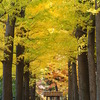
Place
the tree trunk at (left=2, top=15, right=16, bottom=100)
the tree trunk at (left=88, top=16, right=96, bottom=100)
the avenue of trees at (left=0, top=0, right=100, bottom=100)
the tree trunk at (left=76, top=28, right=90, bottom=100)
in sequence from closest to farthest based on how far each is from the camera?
the avenue of trees at (left=0, top=0, right=100, bottom=100) < the tree trunk at (left=88, top=16, right=96, bottom=100) < the tree trunk at (left=2, top=15, right=16, bottom=100) < the tree trunk at (left=76, top=28, right=90, bottom=100)

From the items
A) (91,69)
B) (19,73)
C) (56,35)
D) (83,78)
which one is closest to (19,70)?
(19,73)

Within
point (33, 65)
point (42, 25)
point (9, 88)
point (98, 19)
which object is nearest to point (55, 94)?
point (33, 65)

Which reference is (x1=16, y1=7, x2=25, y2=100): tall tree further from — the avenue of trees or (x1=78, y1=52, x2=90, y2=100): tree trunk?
(x1=78, y1=52, x2=90, y2=100): tree trunk

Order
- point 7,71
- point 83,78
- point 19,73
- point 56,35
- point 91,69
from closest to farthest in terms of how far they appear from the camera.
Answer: point 91,69 < point 7,71 < point 83,78 < point 56,35 < point 19,73

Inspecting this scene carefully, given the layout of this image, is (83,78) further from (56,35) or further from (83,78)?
(56,35)

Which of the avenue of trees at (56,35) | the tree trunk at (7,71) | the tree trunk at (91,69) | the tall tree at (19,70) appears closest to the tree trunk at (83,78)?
the avenue of trees at (56,35)

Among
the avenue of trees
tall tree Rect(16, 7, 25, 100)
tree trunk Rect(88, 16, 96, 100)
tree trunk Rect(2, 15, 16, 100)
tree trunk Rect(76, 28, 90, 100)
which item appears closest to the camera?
the avenue of trees

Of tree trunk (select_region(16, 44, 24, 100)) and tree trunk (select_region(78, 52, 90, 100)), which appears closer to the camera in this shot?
tree trunk (select_region(78, 52, 90, 100))

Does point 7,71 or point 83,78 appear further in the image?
point 83,78

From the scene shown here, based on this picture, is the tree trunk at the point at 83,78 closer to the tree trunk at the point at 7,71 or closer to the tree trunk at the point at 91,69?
the tree trunk at the point at 91,69

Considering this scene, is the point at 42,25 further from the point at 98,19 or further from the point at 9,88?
the point at 98,19

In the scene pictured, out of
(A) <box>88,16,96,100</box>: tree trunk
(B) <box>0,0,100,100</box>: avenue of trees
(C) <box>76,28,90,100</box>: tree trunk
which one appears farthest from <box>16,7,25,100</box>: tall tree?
(A) <box>88,16,96,100</box>: tree trunk

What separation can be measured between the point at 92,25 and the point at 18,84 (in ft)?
18.1

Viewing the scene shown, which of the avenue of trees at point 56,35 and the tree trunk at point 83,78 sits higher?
the avenue of trees at point 56,35
